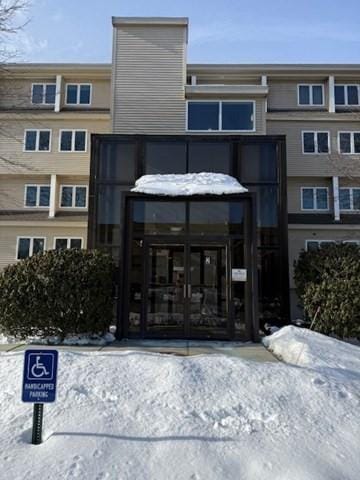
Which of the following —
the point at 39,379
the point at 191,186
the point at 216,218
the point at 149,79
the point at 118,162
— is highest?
the point at 149,79

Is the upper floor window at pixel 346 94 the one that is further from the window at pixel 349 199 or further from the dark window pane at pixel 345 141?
the window at pixel 349 199

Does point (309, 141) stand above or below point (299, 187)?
above

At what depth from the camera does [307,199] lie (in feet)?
70.4

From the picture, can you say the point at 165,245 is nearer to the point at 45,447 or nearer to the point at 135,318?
the point at 135,318

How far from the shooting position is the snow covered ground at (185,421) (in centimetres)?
403

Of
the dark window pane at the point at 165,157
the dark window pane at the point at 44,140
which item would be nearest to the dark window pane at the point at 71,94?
the dark window pane at the point at 44,140

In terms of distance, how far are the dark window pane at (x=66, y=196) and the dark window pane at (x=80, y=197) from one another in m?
0.30

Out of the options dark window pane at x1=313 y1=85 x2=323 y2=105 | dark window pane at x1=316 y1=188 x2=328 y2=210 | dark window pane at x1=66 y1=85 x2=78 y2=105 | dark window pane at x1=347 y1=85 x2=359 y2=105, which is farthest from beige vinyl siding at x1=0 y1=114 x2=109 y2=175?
dark window pane at x1=347 y1=85 x2=359 y2=105

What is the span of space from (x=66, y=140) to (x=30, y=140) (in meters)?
1.83

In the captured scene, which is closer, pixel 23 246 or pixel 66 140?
pixel 23 246

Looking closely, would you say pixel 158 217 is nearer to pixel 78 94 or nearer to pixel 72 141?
pixel 72 141

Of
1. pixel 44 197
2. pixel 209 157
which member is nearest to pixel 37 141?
pixel 44 197

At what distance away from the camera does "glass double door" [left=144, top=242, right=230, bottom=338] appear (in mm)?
10539

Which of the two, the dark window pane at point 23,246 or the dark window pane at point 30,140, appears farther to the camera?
the dark window pane at point 30,140
